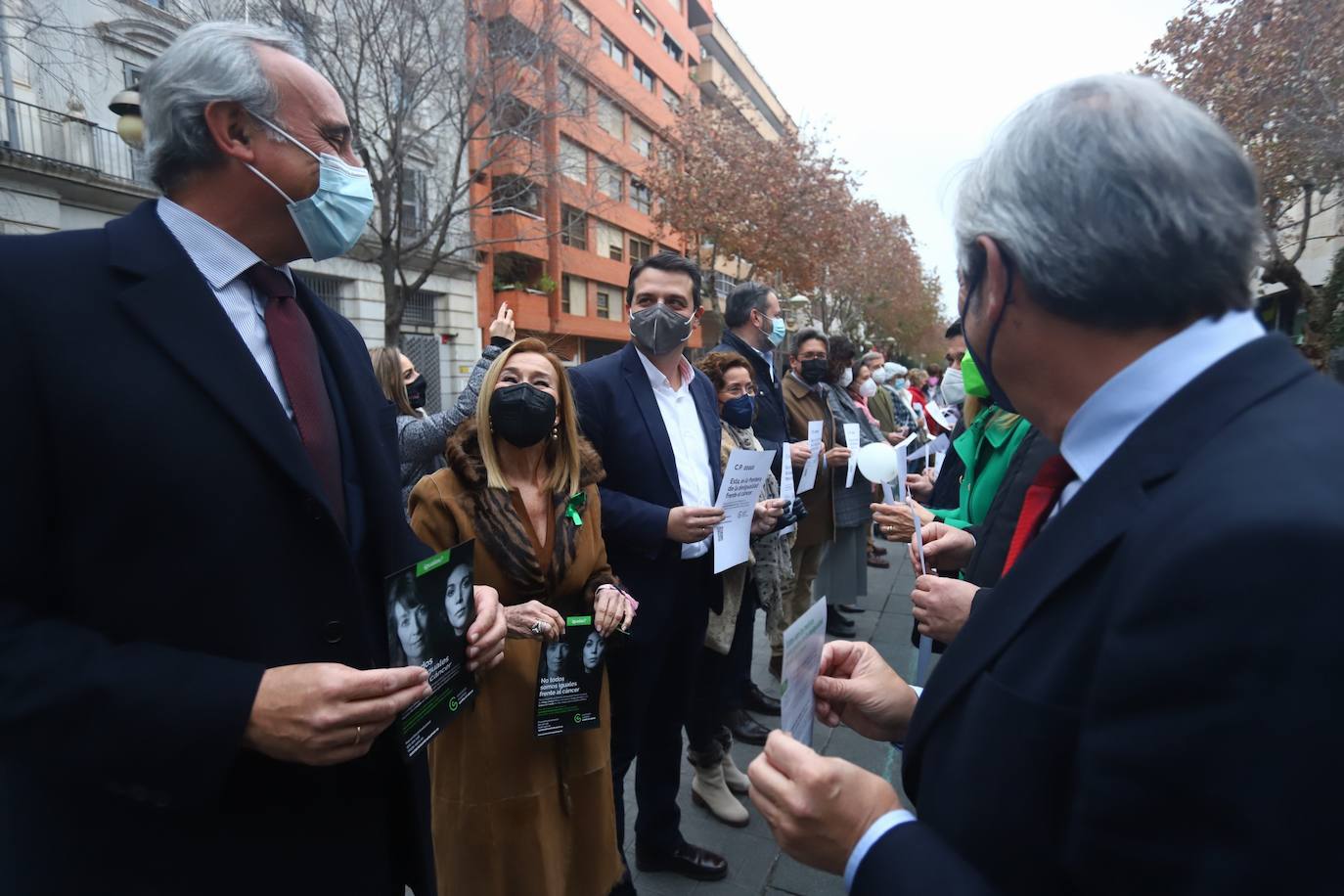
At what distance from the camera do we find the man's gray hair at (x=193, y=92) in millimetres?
1327

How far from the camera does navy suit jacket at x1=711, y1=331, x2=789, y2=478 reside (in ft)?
13.4

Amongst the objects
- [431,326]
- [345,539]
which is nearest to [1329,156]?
[345,539]

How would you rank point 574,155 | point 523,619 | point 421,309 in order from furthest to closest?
point 574,155
point 421,309
point 523,619

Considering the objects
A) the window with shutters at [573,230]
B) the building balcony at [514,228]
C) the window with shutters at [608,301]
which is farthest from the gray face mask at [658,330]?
the window with shutters at [608,301]

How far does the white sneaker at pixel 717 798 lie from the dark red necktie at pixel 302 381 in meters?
2.41

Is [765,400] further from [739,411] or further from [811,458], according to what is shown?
[739,411]

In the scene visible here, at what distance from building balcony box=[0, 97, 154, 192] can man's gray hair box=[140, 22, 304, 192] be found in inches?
483

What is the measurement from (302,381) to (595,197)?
26.5 m

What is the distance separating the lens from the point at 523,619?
2.07 meters

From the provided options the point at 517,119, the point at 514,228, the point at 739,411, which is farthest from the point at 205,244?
the point at 514,228

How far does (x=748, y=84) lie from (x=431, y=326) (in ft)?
108

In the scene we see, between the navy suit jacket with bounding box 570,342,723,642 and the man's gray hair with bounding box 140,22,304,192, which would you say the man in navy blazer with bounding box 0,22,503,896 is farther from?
the navy suit jacket with bounding box 570,342,723,642

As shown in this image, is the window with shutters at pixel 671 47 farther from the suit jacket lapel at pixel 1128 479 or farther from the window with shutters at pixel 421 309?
the suit jacket lapel at pixel 1128 479

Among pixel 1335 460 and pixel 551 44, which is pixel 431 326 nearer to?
pixel 551 44
